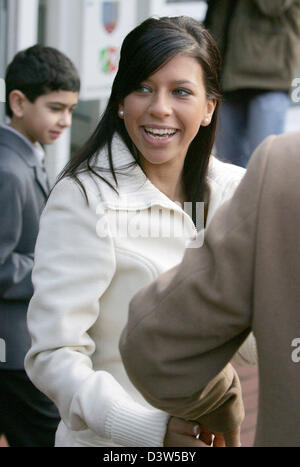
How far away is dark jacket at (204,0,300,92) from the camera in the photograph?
4.90 m

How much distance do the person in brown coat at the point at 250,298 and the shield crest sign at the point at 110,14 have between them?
4.66 m

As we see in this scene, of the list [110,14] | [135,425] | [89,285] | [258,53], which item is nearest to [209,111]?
[89,285]

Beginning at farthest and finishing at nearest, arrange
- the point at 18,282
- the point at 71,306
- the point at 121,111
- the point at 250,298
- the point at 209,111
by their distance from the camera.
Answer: the point at 18,282 → the point at 209,111 → the point at 121,111 → the point at 71,306 → the point at 250,298

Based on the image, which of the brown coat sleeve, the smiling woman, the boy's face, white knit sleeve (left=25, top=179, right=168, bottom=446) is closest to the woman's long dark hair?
the smiling woman

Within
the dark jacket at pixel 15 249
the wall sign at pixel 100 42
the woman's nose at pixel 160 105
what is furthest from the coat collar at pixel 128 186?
the wall sign at pixel 100 42

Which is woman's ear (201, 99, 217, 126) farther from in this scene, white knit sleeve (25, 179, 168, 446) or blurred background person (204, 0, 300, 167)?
blurred background person (204, 0, 300, 167)

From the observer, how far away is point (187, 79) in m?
2.22

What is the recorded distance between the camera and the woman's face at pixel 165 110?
2178 mm

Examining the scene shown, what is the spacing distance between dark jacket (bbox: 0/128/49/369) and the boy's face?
1.10ft

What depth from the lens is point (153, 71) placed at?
7.09ft

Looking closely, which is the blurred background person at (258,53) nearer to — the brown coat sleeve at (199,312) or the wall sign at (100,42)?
the wall sign at (100,42)

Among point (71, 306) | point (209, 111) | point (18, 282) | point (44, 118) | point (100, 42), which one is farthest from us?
point (100, 42)

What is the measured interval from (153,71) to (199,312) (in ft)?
3.08

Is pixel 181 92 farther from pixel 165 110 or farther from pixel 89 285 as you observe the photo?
pixel 89 285
